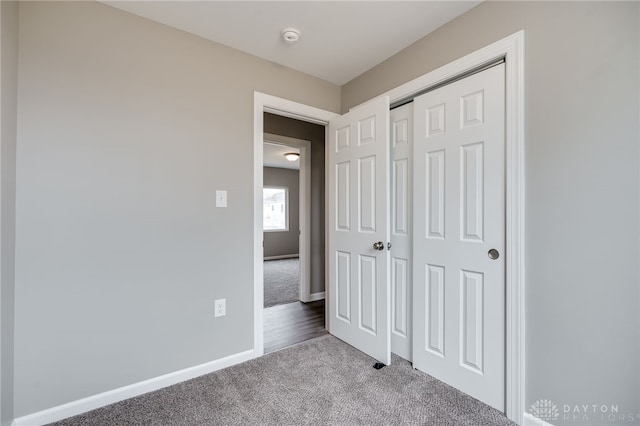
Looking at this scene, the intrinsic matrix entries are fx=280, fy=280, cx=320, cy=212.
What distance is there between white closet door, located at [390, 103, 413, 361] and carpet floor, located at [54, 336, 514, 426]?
239 mm

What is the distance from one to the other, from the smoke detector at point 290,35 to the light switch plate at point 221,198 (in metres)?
1.21

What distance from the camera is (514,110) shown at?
153cm

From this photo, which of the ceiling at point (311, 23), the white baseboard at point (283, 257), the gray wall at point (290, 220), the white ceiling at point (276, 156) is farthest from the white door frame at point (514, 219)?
the white baseboard at point (283, 257)

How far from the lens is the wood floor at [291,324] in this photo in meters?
2.59

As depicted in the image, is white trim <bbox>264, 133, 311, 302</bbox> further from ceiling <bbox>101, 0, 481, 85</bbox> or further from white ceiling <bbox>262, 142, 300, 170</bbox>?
ceiling <bbox>101, 0, 481, 85</bbox>

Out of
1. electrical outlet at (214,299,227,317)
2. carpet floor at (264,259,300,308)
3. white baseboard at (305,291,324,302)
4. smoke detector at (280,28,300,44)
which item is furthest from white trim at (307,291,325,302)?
smoke detector at (280,28,300,44)

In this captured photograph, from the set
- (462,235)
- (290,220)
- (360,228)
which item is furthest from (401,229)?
(290,220)

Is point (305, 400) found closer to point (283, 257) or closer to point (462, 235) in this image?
point (462, 235)

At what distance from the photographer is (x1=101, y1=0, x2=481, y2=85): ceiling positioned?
1725 millimetres

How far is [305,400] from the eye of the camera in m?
1.73

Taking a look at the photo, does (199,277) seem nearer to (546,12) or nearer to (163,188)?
(163,188)

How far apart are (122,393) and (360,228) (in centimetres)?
196

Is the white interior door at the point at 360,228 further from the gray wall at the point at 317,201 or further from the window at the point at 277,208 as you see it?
the window at the point at 277,208

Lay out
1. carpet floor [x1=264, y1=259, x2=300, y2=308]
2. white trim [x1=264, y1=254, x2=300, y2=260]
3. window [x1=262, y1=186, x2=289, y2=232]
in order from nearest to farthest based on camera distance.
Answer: carpet floor [x1=264, y1=259, x2=300, y2=308] < white trim [x1=264, y1=254, x2=300, y2=260] < window [x1=262, y1=186, x2=289, y2=232]
